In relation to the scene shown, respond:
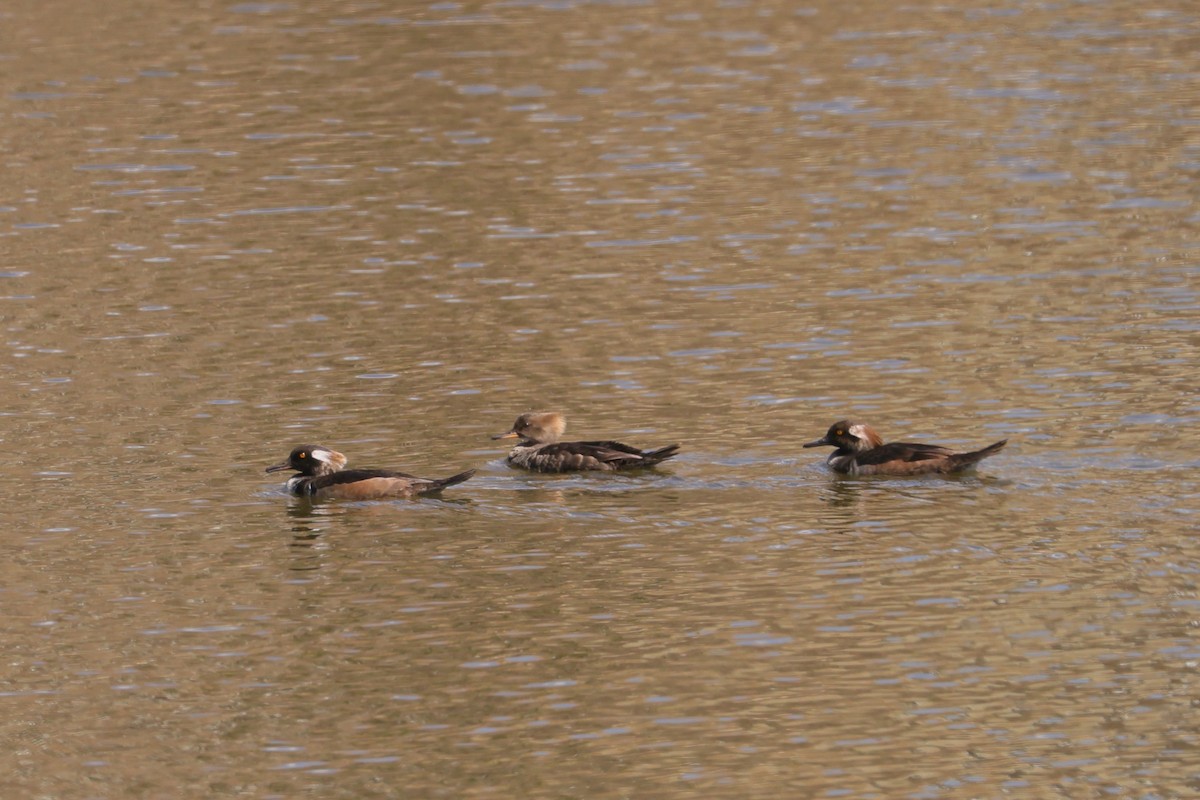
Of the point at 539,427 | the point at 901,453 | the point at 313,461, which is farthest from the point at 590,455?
the point at 901,453

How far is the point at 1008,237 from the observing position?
30891 millimetres

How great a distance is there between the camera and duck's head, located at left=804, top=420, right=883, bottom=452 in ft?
67.5

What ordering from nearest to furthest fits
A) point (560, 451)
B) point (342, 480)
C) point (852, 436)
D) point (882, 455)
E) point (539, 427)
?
point (882, 455)
point (342, 480)
point (852, 436)
point (560, 451)
point (539, 427)

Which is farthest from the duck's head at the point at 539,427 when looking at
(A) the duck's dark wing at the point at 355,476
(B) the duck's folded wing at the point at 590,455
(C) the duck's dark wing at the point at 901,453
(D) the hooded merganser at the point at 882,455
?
(C) the duck's dark wing at the point at 901,453

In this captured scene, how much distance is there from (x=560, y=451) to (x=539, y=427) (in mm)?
711

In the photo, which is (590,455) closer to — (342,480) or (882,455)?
(342,480)

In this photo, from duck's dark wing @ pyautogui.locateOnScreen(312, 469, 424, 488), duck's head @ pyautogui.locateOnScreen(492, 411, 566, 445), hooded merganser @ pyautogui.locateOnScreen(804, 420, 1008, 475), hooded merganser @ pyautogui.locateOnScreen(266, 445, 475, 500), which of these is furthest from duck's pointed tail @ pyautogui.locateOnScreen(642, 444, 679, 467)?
duck's dark wing @ pyautogui.locateOnScreen(312, 469, 424, 488)

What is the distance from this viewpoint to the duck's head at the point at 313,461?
2067 cm

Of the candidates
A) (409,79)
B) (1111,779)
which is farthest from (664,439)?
(409,79)

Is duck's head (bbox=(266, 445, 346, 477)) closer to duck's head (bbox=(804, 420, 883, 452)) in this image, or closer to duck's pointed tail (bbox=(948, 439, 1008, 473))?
duck's head (bbox=(804, 420, 883, 452))

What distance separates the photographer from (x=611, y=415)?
23.3 m

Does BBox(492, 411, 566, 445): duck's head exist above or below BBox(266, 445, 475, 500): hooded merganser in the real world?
above

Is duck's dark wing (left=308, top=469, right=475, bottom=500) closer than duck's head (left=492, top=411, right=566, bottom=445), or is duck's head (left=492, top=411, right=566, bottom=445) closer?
duck's dark wing (left=308, top=469, right=475, bottom=500)

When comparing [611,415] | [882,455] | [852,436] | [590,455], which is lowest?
[611,415]
